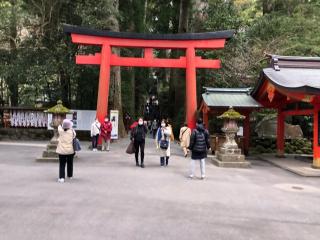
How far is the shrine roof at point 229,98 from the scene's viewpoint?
59.4 feet

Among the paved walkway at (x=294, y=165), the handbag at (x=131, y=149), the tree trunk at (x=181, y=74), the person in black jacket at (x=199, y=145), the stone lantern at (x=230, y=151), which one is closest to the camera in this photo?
the person in black jacket at (x=199, y=145)

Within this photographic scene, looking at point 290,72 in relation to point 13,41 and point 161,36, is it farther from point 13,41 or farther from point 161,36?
point 13,41

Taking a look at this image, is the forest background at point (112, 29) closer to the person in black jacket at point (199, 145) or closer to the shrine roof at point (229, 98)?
the shrine roof at point (229, 98)

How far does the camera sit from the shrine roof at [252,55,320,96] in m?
14.6

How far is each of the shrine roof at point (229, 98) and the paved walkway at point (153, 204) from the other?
17.2 feet

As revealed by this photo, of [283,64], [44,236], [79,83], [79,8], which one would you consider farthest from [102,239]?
[79,83]

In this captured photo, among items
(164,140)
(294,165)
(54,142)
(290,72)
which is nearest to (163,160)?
(164,140)

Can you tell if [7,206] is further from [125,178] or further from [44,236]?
[125,178]

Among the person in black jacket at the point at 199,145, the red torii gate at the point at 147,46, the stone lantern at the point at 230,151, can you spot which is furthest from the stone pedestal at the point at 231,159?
the red torii gate at the point at 147,46

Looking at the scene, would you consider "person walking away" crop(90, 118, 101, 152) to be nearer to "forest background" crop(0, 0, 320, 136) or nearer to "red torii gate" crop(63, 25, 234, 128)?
"red torii gate" crop(63, 25, 234, 128)

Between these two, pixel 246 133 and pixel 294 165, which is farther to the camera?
pixel 246 133

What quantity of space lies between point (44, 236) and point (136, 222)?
1.51 m

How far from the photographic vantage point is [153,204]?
801cm

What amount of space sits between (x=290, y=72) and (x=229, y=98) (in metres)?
3.42
